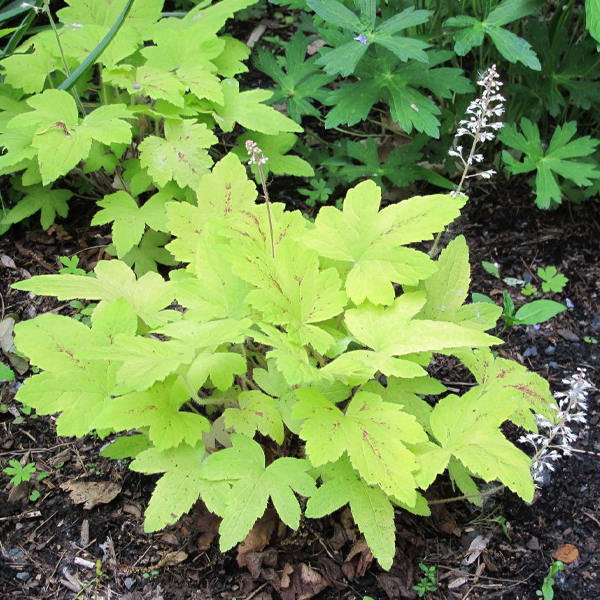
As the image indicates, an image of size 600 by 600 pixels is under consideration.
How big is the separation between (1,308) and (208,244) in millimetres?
1241

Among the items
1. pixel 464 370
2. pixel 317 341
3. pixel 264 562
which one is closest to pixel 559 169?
pixel 464 370

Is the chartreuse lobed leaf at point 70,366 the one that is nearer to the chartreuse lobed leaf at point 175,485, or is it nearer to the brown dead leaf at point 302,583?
the chartreuse lobed leaf at point 175,485

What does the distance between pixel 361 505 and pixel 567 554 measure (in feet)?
2.56

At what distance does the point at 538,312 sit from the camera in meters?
2.39

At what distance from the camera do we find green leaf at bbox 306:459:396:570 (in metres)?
1.64

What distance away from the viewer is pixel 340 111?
8.55 ft

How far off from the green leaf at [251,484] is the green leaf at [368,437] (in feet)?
0.55

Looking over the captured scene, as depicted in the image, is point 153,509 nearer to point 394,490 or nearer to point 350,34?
point 394,490

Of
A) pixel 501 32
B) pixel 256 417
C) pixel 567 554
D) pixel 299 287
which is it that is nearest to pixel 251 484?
pixel 256 417

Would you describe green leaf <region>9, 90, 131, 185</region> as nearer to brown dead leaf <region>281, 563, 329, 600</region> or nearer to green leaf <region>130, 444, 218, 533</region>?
green leaf <region>130, 444, 218, 533</region>

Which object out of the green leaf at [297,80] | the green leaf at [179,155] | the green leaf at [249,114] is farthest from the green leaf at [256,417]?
the green leaf at [297,80]

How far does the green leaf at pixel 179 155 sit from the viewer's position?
2.49 meters

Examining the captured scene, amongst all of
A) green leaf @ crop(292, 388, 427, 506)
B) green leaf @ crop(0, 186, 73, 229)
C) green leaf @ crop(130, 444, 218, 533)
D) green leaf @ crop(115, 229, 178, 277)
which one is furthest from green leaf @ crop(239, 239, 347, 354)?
green leaf @ crop(0, 186, 73, 229)

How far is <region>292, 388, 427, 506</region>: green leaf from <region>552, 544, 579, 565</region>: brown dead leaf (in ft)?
2.41
